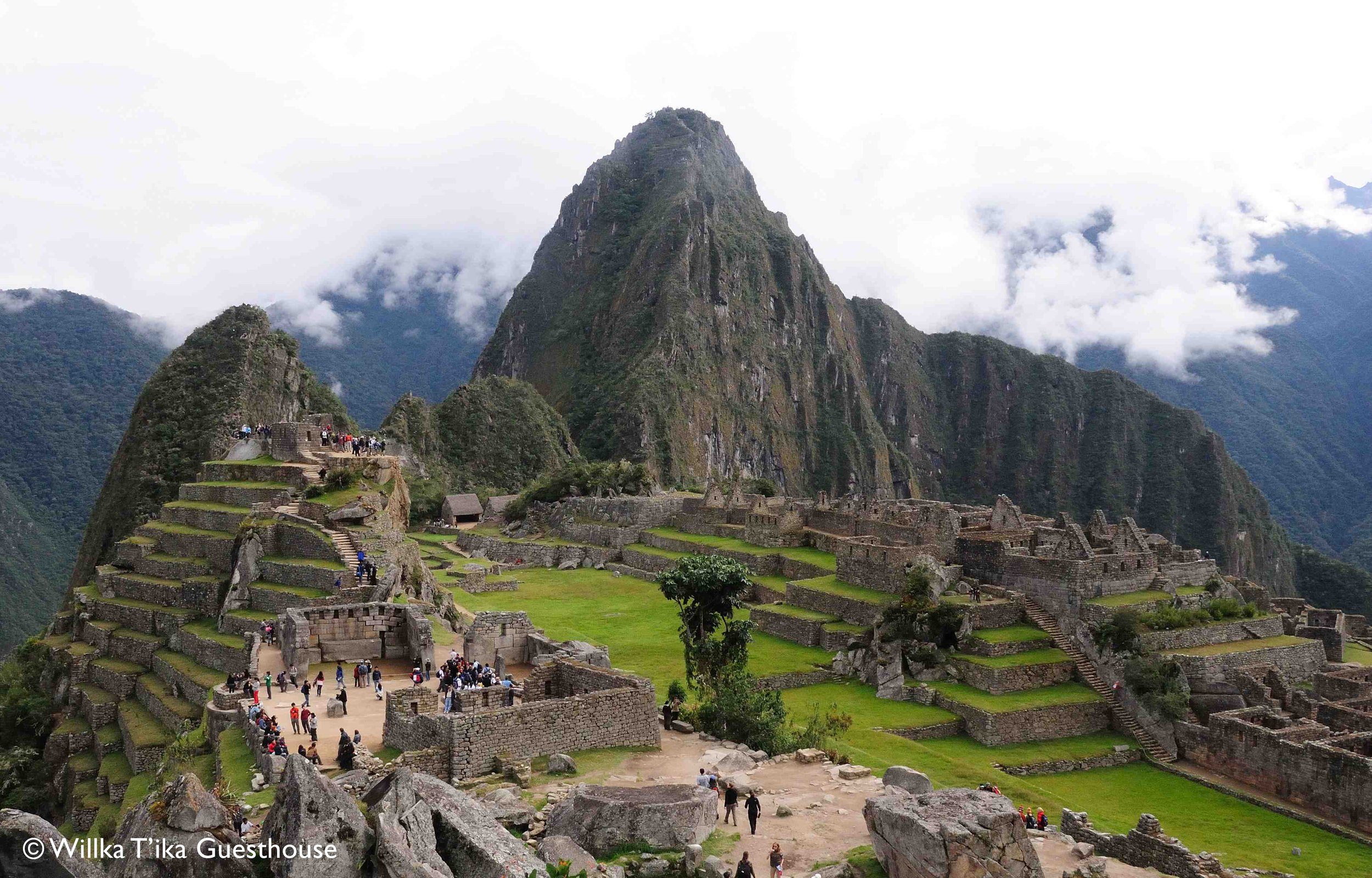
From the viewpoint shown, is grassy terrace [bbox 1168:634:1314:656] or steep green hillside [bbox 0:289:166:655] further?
steep green hillside [bbox 0:289:166:655]

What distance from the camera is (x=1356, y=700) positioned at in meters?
26.9

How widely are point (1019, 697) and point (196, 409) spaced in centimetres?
6384

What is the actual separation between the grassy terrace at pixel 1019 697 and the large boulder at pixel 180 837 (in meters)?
21.6

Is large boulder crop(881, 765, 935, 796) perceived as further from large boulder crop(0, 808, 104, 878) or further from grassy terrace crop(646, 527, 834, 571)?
grassy terrace crop(646, 527, 834, 571)

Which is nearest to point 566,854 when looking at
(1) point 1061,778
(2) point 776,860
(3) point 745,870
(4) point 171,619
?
(3) point 745,870

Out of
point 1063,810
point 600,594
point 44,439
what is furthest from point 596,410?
point 1063,810

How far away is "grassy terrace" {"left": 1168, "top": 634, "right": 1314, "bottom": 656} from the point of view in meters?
28.7

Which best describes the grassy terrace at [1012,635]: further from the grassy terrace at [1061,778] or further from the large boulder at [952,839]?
the large boulder at [952,839]

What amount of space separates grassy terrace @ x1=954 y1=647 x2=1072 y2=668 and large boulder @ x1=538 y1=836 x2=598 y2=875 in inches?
827

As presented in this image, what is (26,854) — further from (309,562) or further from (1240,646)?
(1240,646)

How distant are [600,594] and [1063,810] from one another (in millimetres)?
29420

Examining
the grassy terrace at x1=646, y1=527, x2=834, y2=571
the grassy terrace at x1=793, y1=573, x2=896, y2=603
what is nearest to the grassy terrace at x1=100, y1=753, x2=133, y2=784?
the grassy terrace at x1=793, y1=573, x2=896, y2=603

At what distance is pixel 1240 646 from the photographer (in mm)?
29656

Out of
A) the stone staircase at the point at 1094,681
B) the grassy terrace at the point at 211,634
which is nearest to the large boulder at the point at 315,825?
the grassy terrace at the point at 211,634
